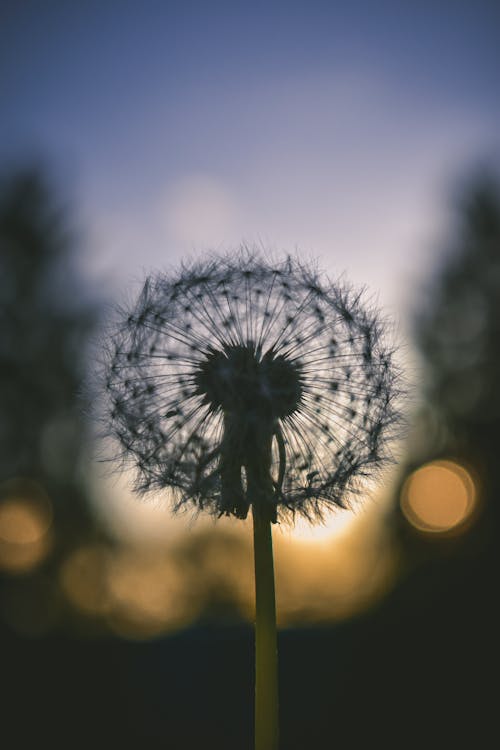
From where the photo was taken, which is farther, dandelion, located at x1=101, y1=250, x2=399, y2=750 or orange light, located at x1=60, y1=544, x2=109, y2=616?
orange light, located at x1=60, y1=544, x2=109, y2=616

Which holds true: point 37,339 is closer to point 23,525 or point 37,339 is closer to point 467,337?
point 23,525

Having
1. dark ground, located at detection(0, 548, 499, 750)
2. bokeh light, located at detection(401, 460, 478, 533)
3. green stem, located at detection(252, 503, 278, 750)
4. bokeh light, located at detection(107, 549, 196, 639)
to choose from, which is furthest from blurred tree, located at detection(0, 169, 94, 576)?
green stem, located at detection(252, 503, 278, 750)

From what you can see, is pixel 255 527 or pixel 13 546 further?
pixel 13 546

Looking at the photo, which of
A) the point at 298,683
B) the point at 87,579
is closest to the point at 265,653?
the point at 298,683

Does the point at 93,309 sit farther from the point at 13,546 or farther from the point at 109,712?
the point at 109,712

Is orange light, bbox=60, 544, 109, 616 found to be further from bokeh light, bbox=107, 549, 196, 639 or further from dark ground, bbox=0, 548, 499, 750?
dark ground, bbox=0, 548, 499, 750

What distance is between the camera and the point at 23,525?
11.0m

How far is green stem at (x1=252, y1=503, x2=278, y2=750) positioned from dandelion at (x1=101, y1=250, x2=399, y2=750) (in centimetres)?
6

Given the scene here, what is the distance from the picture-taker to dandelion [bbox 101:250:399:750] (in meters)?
2.55

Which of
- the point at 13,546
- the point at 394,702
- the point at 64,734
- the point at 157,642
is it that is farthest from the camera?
the point at 13,546

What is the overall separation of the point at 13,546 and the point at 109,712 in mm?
4711

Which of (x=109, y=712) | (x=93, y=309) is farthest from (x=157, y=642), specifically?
(x=93, y=309)

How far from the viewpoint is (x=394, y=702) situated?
21.1 feet

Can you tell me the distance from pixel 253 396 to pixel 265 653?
109 centimetres
